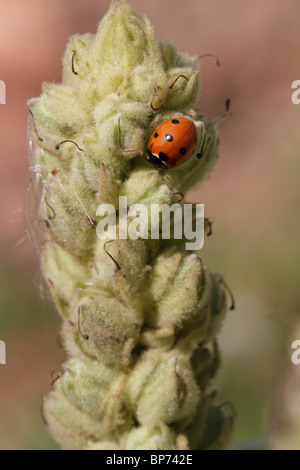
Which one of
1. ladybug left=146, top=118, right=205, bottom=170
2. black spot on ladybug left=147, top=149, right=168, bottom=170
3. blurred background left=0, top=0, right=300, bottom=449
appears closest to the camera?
ladybug left=146, top=118, right=205, bottom=170

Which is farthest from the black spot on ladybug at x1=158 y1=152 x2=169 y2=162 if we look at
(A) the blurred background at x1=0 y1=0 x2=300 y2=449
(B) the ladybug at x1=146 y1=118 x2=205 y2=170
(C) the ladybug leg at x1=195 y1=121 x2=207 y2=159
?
(A) the blurred background at x1=0 y1=0 x2=300 y2=449

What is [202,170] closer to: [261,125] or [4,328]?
[4,328]

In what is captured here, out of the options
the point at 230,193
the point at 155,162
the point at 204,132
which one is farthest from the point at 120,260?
the point at 230,193

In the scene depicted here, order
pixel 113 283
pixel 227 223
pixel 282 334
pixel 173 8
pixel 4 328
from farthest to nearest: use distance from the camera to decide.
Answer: pixel 173 8 → pixel 227 223 → pixel 4 328 → pixel 282 334 → pixel 113 283

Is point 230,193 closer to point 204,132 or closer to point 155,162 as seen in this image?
point 204,132

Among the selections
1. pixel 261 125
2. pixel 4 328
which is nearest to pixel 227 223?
pixel 261 125

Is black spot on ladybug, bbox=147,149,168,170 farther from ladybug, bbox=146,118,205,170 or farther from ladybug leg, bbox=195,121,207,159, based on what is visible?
ladybug leg, bbox=195,121,207,159

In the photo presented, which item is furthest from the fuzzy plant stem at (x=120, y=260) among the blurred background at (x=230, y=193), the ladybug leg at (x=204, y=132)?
the blurred background at (x=230, y=193)
